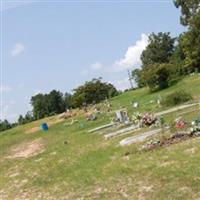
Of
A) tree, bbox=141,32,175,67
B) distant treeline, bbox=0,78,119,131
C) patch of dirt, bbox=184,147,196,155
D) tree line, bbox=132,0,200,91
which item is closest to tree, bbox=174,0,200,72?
tree line, bbox=132,0,200,91

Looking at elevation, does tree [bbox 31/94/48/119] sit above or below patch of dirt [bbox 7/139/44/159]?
above

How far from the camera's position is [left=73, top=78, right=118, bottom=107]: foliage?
63963mm

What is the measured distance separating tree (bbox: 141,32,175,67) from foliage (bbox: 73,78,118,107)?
831 inches

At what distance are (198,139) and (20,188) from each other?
4740 millimetres

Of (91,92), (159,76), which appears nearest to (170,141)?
(159,76)

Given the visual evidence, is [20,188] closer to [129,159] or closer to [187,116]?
[129,159]

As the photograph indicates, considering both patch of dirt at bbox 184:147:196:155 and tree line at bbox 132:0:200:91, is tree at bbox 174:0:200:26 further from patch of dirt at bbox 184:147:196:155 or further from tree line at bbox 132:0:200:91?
patch of dirt at bbox 184:147:196:155

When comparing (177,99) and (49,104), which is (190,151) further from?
(49,104)

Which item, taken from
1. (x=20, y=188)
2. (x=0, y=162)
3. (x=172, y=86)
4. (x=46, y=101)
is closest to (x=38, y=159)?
A: (x=0, y=162)

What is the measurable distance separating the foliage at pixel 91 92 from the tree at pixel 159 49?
21.1m

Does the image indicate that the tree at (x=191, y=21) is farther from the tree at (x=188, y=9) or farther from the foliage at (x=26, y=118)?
the foliage at (x=26, y=118)

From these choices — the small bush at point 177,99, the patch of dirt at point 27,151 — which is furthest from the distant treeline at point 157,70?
the patch of dirt at point 27,151

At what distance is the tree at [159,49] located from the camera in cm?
8700

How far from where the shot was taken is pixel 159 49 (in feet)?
286
